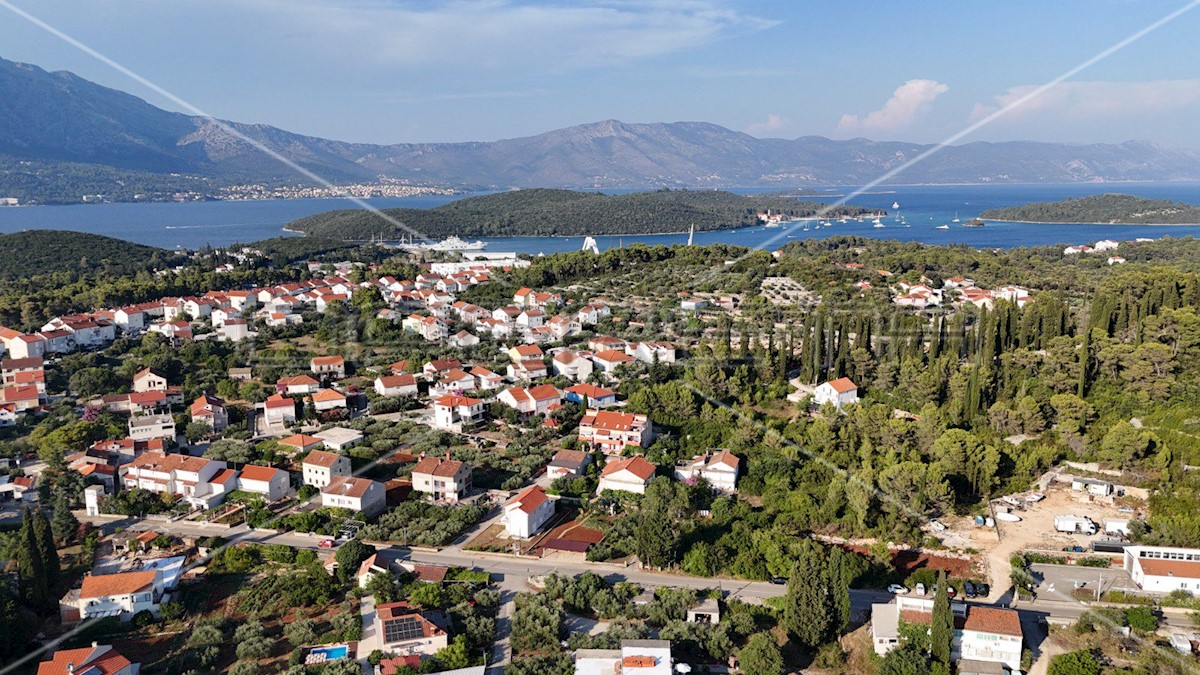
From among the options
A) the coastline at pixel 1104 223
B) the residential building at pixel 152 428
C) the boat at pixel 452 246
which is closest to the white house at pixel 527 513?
the residential building at pixel 152 428

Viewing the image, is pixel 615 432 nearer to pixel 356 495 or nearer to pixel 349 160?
pixel 356 495

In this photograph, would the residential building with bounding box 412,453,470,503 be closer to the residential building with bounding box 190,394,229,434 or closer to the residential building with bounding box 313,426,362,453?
the residential building with bounding box 313,426,362,453

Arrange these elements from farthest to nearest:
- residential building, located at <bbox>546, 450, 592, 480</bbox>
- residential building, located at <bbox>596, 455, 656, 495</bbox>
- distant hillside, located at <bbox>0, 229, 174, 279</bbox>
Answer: distant hillside, located at <bbox>0, 229, 174, 279</bbox>, residential building, located at <bbox>546, 450, 592, 480</bbox>, residential building, located at <bbox>596, 455, 656, 495</bbox>

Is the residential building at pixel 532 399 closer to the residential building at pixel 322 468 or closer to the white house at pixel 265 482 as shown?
the residential building at pixel 322 468

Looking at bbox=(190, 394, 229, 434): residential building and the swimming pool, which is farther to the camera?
bbox=(190, 394, 229, 434): residential building

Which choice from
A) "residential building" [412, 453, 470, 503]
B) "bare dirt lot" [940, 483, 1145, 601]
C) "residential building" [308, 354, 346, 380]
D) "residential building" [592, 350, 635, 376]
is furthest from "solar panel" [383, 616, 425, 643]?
"residential building" [308, 354, 346, 380]

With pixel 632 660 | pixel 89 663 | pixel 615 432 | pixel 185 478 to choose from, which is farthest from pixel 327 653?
pixel 615 432

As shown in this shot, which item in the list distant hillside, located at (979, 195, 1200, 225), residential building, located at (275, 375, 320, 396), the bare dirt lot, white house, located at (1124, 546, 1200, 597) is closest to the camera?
white house, located at (1124, 546, 1200, 597)

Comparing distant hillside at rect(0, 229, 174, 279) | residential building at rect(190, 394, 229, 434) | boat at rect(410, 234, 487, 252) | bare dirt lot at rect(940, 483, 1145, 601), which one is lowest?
bare dirt lot at rect(940, 483, 1145, 601)

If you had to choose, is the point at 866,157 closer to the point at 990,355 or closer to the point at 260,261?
the point at 260,261
